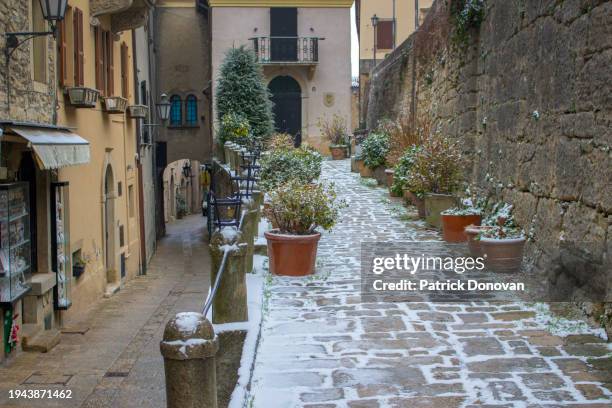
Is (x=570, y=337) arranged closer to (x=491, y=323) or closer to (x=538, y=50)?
(x=491, y=323)

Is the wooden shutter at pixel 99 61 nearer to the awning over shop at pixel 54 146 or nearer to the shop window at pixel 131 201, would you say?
the awning over shop at pixel 54 146

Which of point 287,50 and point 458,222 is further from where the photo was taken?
point 287,50

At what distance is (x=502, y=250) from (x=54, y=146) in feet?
19.4

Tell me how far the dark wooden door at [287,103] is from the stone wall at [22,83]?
57.6 feet

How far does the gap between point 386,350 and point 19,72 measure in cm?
661

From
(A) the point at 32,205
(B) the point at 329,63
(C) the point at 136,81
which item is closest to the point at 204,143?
(B) the point at 329,63

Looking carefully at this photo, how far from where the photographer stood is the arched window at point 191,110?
1067 inches

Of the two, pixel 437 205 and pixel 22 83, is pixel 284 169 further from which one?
pixel 22 83

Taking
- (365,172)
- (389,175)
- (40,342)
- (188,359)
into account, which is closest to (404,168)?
(389,175)

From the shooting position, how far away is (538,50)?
7930 millimetres

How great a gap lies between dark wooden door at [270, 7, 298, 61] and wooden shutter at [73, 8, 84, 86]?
15.2m

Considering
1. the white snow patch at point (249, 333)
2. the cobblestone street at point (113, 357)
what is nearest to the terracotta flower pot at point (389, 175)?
the cobblestone street at point (113, 357)

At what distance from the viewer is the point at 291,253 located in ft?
26.6

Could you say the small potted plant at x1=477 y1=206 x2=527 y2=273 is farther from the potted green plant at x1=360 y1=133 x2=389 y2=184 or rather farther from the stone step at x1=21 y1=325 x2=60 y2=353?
the potted green plant at x1=360 y1=133 x2=389 y2=184
